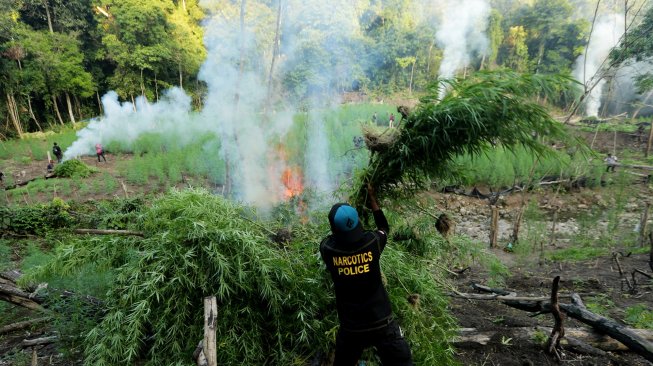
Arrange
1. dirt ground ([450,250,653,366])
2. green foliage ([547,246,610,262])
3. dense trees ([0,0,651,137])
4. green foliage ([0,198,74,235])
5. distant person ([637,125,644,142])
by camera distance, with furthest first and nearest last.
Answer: distant person ([637,125,644,142]), dense trees ([0,0,651,137]), green foliage ([0,198,74,235]), green foliage ([547,246,610,262]), dirt ground ([450,250,653,366])

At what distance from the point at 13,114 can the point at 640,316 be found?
89.4 ft

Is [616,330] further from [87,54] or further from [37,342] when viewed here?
[87,54]

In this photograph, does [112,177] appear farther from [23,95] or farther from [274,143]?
[23,95]

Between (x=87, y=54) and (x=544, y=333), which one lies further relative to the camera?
(x=87, y=54)

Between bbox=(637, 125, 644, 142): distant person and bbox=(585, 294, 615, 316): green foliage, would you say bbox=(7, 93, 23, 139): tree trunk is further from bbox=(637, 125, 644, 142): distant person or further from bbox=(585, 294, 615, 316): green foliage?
bbox=(637, 125, 644, 142): distant person

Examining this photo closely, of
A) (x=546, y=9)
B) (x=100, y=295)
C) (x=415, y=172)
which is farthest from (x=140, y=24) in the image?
(x=546, y=9)

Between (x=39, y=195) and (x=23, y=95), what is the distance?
12.3 m

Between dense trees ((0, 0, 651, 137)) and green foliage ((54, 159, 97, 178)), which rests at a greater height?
dense trees ((0, 0, 651, 137))

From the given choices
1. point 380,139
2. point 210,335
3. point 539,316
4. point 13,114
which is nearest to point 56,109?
point 13,114

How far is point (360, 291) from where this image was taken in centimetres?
260

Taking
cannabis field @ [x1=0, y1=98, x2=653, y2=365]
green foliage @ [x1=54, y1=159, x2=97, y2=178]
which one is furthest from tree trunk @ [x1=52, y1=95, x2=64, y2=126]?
cannabis field @ [x1=0, y1=98, x2=653, y2=365]

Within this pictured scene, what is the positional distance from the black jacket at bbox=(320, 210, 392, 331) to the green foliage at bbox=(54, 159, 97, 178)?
15454 millimetres

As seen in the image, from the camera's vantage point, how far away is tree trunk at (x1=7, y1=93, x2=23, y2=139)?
19938mm

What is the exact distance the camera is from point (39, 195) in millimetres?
12734
